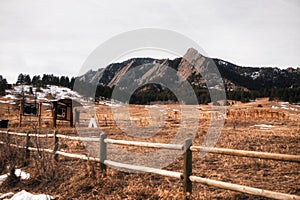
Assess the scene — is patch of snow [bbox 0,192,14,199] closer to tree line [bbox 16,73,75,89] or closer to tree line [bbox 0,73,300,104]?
tree line [bbox 0,73,300,104]

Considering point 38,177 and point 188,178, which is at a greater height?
point 188,178

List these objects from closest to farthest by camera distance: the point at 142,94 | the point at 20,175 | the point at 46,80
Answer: the point at 20,175, the point at 142,94, the point at 46,80

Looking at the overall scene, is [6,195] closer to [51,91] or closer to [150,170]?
[150,170]

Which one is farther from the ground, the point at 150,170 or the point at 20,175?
the point at 150,170

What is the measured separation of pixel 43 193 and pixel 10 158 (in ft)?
12.5

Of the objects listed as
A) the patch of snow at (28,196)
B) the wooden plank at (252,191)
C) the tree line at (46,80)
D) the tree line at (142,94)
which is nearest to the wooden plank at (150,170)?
the wooden plank at (252,191)

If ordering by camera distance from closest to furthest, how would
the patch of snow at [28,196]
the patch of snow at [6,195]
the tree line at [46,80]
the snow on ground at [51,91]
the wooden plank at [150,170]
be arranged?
the wooden plank at [150,170]
the patch of snow at [28,196]
the patch of snow at [6,195]
the snow on ground at [51,91]
the tree line at [46,80]

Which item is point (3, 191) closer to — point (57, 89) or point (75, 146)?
point (75, 146)

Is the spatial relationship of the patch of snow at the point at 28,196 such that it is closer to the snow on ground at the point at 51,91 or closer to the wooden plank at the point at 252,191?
the wooden plank at the point at 252,191

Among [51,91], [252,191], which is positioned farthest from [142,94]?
[252,191]

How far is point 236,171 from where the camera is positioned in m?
7.40

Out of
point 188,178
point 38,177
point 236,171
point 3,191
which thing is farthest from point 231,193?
point 3,191

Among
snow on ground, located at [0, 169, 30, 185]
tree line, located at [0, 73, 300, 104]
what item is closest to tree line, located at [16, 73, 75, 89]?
tree line, located at [0, 73, 300, 104]

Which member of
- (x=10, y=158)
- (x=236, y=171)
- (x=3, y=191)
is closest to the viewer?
(x=236, y=171)
